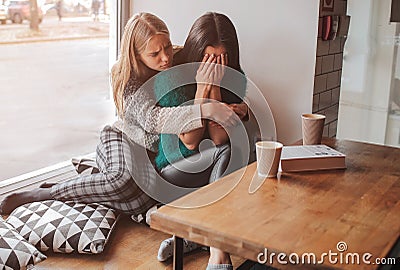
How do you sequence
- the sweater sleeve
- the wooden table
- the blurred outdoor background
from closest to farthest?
the wooden table, the sweater sleeve, the blurred outdoor background

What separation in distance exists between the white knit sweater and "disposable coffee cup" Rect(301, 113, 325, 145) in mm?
557

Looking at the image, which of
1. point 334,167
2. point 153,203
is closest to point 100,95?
point 153,203

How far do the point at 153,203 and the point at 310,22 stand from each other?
1171 millimetres

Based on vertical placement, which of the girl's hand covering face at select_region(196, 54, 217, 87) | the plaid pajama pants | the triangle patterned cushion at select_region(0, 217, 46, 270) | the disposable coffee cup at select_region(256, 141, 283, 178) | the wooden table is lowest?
the triangle patterned cushion at select_region(0, 217, 46, 270)

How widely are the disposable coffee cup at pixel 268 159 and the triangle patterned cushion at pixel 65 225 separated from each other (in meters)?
0.91

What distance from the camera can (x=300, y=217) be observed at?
4.43 feet

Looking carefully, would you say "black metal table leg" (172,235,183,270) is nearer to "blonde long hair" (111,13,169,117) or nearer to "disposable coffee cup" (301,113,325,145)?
"disposable coffee cup" (301,113,325,145)

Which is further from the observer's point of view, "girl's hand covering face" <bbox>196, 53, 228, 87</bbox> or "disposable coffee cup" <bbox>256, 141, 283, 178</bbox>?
"girl's hand covering face" <bbox>196, 53, 228, 87</bbox>

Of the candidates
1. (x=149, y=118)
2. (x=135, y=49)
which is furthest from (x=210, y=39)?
(x=149, y=118)

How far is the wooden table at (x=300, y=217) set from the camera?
1212 millimetres

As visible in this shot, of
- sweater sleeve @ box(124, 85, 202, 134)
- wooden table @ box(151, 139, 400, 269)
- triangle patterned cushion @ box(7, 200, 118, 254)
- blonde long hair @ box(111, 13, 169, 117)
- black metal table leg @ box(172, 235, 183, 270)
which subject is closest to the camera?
wooden table @ box(151, 139, 400, 269)

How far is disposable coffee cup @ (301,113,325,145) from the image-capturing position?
1926 millimetres

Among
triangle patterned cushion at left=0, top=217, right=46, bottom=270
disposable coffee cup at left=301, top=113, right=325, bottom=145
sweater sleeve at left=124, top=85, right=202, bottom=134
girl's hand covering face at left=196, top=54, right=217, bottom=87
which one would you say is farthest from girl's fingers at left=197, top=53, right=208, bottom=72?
triangle patterned cushion at left=0, top=217, right=46, bottom=270

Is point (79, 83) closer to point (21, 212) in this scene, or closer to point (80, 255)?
point (21, 212)
